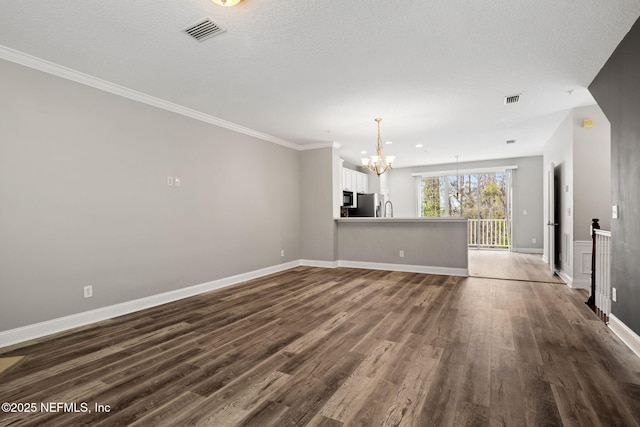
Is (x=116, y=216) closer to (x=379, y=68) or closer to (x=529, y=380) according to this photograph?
(x=379, y=68)

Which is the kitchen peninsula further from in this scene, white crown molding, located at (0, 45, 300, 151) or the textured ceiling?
white crown molding, located at (0, 45, 300, 151)

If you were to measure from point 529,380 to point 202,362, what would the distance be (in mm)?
2358

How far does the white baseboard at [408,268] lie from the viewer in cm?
557

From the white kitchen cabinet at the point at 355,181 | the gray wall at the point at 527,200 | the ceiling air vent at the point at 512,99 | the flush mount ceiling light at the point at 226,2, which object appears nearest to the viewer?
the flush mount ceiling light at the point at 226,2

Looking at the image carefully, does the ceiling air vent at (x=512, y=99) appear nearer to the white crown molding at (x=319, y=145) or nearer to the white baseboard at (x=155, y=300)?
the white baseboard at (x=155, y=300)

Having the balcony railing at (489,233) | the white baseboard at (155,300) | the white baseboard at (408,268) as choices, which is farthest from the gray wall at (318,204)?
the balcony railing at (489,233)

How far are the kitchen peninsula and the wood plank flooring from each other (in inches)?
71.8

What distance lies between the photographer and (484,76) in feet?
11.4

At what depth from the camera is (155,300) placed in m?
3.96

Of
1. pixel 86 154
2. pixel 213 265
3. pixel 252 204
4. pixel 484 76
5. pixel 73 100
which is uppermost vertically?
pixel 484 76

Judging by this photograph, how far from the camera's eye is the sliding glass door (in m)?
9.05

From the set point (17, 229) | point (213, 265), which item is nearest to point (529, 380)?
point (213, 265)

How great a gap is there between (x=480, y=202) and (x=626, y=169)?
6954mm

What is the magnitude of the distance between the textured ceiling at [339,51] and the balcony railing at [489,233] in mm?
4975
